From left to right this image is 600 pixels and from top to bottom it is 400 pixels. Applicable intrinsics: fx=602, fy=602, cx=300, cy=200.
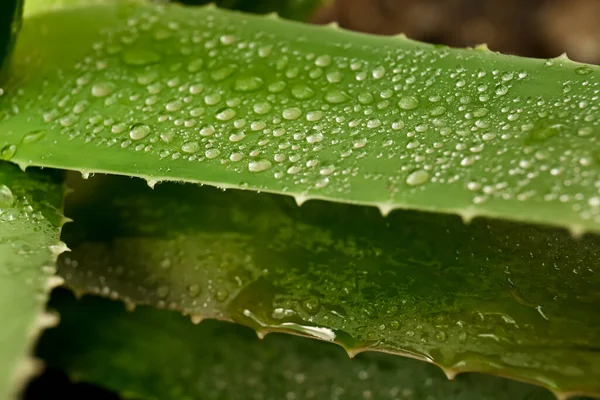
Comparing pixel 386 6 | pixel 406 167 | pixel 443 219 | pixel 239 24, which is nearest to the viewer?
pixel 406 167

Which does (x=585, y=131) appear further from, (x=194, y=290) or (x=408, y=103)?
(x=194, y=290)

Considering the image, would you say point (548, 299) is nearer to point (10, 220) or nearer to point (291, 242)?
point (291, 242)

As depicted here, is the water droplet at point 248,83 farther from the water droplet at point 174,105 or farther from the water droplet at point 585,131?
the water droplet at point 585,131

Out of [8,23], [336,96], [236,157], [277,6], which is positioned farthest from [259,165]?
[277,6]

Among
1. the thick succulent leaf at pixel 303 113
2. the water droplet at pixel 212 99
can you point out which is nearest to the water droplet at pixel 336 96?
the thick succulent leaf at pixel 303 113

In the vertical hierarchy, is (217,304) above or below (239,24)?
below

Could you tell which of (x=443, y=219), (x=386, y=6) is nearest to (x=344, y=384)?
(x=443, y=219)
